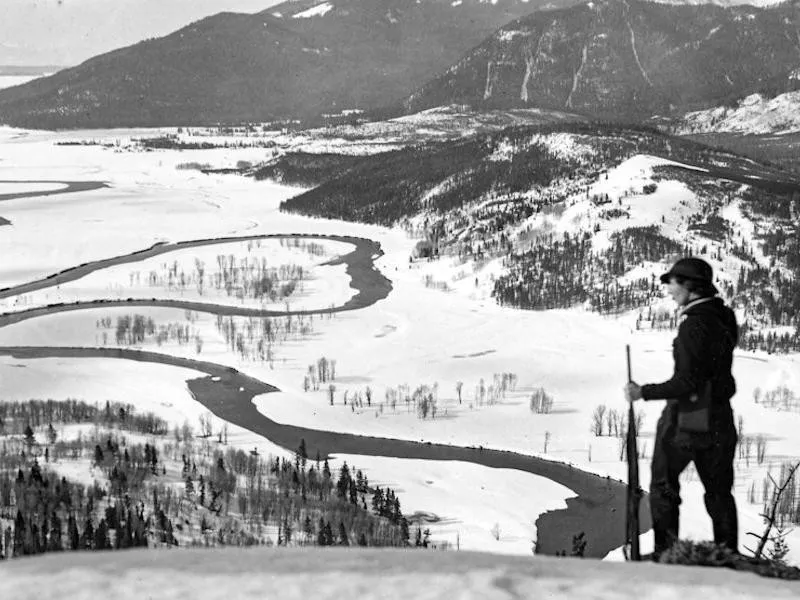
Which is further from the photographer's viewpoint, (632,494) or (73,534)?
(73,534)

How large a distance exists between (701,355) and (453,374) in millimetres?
47963

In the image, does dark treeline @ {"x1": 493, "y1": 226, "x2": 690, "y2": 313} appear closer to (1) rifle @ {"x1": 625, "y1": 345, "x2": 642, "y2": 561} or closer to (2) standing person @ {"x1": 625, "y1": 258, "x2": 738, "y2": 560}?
(2) standing person @ {"x1": 625, "y1": 258, "x2": 738, "y2": 560}

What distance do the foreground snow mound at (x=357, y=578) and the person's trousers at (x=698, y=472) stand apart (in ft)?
5.37

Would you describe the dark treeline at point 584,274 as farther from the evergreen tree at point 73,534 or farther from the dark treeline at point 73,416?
the evergreen tree at point 73,534

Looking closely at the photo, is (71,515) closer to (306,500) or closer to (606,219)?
(306,500)

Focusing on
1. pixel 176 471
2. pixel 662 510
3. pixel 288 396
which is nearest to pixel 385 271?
pixel 288 396

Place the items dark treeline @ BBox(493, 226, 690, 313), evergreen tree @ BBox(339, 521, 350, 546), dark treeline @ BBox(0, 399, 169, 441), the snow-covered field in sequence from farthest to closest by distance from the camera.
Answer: dark treeline @ BBox(493, 226, 690, 313) < dark treeline @ BBox(0, 399, 169, 441) < the snow-covered field < evergreen tree @ BBox(339, 521, 350, 546)

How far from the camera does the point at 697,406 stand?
1112 centimetres

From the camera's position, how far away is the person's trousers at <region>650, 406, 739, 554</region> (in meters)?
11.2

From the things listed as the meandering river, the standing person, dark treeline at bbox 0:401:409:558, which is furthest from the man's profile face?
the meandering river

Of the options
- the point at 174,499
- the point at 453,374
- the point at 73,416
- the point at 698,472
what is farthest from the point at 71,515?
the point at 453,374

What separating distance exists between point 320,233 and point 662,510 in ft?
390

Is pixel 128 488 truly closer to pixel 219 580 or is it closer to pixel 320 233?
pixel 219 580

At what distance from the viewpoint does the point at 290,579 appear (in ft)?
30.8
